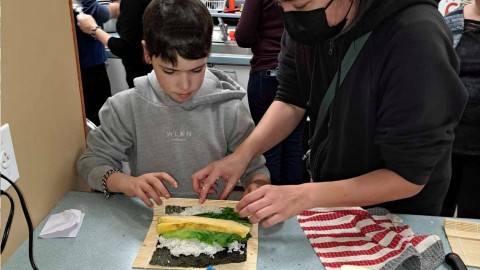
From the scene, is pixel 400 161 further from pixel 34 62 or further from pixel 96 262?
pixel 34 62

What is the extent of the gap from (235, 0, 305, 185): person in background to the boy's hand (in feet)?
3.40

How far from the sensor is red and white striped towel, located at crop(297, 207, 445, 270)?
Answer: 2.82 feet

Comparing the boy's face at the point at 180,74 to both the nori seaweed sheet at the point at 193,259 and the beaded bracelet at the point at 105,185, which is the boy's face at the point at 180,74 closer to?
the beaded bracelet at the point at 105,185

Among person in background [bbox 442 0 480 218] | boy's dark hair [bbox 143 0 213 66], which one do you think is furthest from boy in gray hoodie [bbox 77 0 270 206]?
person in background [bbox 442 0 480 218]

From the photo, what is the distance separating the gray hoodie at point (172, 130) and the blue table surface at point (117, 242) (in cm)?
16

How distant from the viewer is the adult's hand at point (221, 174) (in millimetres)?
1055

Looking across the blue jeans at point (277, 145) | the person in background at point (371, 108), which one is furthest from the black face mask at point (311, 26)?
the blue jeans at point (277, 145)

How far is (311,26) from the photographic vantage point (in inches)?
37.8

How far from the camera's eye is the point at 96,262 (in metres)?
0.87

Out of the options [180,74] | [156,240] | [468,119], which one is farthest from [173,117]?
[468,119]

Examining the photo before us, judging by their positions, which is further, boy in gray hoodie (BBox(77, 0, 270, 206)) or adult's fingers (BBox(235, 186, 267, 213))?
boy in gray hoodie (BBox(77, 0, 270, 206))

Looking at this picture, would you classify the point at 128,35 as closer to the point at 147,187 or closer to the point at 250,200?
the point at 147,187

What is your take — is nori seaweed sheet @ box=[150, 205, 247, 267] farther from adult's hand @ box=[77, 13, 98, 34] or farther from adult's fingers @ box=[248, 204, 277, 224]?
adult's hand @ box=[77, 13, 98, 34]

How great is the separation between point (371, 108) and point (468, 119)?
0.91m
